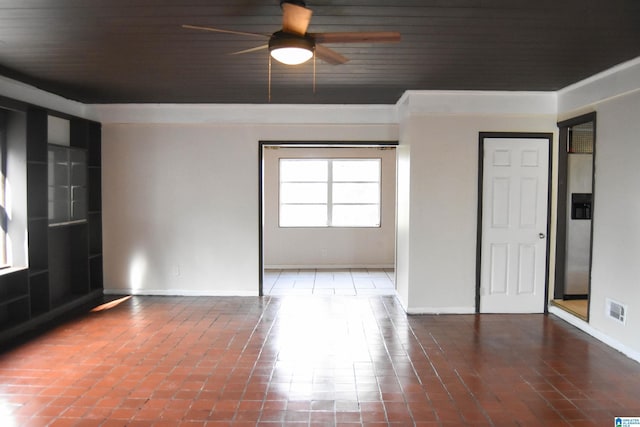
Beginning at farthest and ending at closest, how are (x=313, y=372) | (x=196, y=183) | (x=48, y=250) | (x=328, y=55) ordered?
1. (x=196, y=183)
2. (x=48, y=250)
3. (x=313, y=372)
4. (x=328, y=55)

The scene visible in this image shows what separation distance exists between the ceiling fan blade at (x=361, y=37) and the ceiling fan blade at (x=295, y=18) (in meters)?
0.12

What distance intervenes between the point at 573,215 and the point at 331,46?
11.8 feet

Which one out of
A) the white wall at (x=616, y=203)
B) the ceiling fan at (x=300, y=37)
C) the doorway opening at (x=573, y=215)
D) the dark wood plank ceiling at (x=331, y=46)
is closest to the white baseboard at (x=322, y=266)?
the doorway opening at (x=573, y=215)

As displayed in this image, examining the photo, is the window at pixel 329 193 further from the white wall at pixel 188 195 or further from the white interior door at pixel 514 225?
the white interior door at pixel 514 225

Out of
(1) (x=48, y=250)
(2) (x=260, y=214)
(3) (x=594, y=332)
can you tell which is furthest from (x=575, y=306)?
(1) (x=48, y=250)

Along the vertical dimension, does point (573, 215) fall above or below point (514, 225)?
above

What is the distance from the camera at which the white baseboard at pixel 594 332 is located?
3827 mm

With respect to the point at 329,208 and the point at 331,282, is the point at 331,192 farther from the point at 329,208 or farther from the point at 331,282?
the point at 331,282

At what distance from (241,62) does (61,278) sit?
11.6 feet

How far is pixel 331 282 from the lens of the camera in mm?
6941

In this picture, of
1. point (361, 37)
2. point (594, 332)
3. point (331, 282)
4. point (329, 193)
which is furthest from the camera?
point (329, 193)

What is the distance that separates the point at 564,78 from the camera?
4.46m

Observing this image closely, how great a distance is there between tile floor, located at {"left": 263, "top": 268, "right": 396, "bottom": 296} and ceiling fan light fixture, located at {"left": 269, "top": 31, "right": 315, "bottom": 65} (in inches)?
158

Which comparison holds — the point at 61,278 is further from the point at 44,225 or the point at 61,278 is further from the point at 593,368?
the point at 593,368
